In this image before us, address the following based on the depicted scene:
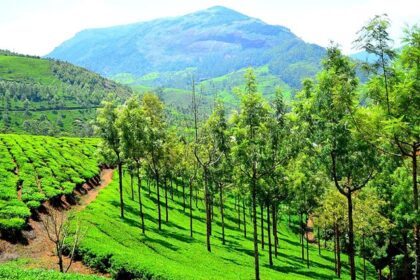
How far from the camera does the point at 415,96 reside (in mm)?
25812

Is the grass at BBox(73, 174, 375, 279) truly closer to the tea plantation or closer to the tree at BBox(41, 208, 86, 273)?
the tree at BBox(41, 208, 86, 273)

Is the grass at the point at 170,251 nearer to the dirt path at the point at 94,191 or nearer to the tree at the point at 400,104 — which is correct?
the dirt path at the point at 94,191

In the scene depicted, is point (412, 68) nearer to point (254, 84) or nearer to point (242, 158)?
point (254, 84)

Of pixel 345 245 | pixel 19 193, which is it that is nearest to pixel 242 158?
pixel 19 193

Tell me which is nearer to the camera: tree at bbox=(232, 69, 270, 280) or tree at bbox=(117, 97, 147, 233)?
tree at bbox=(232, 69, 270, 280)

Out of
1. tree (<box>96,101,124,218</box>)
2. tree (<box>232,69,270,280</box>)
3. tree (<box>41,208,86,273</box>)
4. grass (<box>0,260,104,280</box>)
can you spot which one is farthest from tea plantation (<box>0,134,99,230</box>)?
tree (<box>232,69,270,280</box>)

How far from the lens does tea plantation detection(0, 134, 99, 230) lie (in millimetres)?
49156

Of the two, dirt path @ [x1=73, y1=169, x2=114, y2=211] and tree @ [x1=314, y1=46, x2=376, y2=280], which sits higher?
tree @ [x1=314, y1=46, x2=376, y2=280]

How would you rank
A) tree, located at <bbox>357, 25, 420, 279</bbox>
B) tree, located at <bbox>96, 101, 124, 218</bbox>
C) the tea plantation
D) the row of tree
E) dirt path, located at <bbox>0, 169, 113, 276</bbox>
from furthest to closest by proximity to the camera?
tree, located at <bbox>96, 101, 124, 218</bbox>, the tea plantation, dirt path, located at <bbox>0, 169, 113, 276</bbox>, the row of tree, tree, located at <bbox>357, 25, 420, 279</bbox>

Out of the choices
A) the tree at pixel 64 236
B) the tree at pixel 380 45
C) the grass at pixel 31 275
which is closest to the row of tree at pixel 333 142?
the tree at pixel 380 45

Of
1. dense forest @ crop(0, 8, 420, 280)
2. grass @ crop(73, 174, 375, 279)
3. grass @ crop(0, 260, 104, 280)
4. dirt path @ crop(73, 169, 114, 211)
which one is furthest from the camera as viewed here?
dirt path @ crop(73, 169, 114, 211)

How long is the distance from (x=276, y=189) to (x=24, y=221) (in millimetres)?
32994

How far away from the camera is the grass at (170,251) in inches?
1567

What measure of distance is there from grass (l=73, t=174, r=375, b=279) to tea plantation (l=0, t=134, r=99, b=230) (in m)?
6.45
